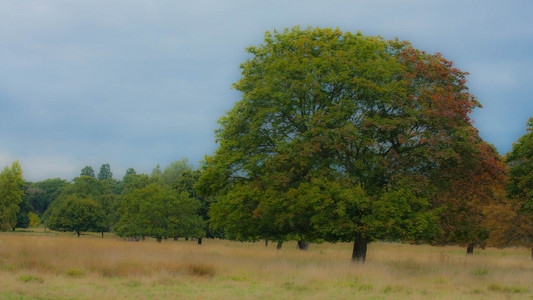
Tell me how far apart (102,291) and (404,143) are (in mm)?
15113

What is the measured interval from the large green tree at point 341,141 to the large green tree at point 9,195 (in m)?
70.5

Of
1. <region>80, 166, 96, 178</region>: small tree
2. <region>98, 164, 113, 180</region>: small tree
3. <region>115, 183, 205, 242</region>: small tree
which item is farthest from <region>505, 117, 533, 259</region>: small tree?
<region>98, 164, 113, 180</region>: small tree

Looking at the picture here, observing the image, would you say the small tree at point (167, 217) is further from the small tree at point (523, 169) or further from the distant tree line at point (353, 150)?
the small tree at point (523, 169)

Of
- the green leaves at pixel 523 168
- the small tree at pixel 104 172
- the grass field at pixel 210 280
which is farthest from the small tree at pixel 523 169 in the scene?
the small tree at pixel 104 172

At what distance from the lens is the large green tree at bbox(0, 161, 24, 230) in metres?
78.7

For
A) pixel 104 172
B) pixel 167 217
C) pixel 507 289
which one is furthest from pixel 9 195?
pixel 104 172

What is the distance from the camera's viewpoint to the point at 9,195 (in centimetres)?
8100

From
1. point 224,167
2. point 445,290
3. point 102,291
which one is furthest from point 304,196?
point 102,291

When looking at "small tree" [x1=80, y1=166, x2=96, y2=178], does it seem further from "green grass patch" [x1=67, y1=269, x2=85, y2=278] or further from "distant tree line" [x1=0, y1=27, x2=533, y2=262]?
"green grass patch" [x1=67, y1=269, x2=85, y2=278]

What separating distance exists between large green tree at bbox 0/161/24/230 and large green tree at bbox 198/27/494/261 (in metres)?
70.5

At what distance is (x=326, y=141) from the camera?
20562 mm

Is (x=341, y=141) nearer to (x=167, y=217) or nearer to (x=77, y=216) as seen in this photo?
(x=167, y=217)

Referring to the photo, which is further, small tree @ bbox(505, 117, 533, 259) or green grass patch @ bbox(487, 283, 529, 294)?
small tree @ bbox(505, 117, 533, 259)

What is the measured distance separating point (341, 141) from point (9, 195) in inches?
3150
